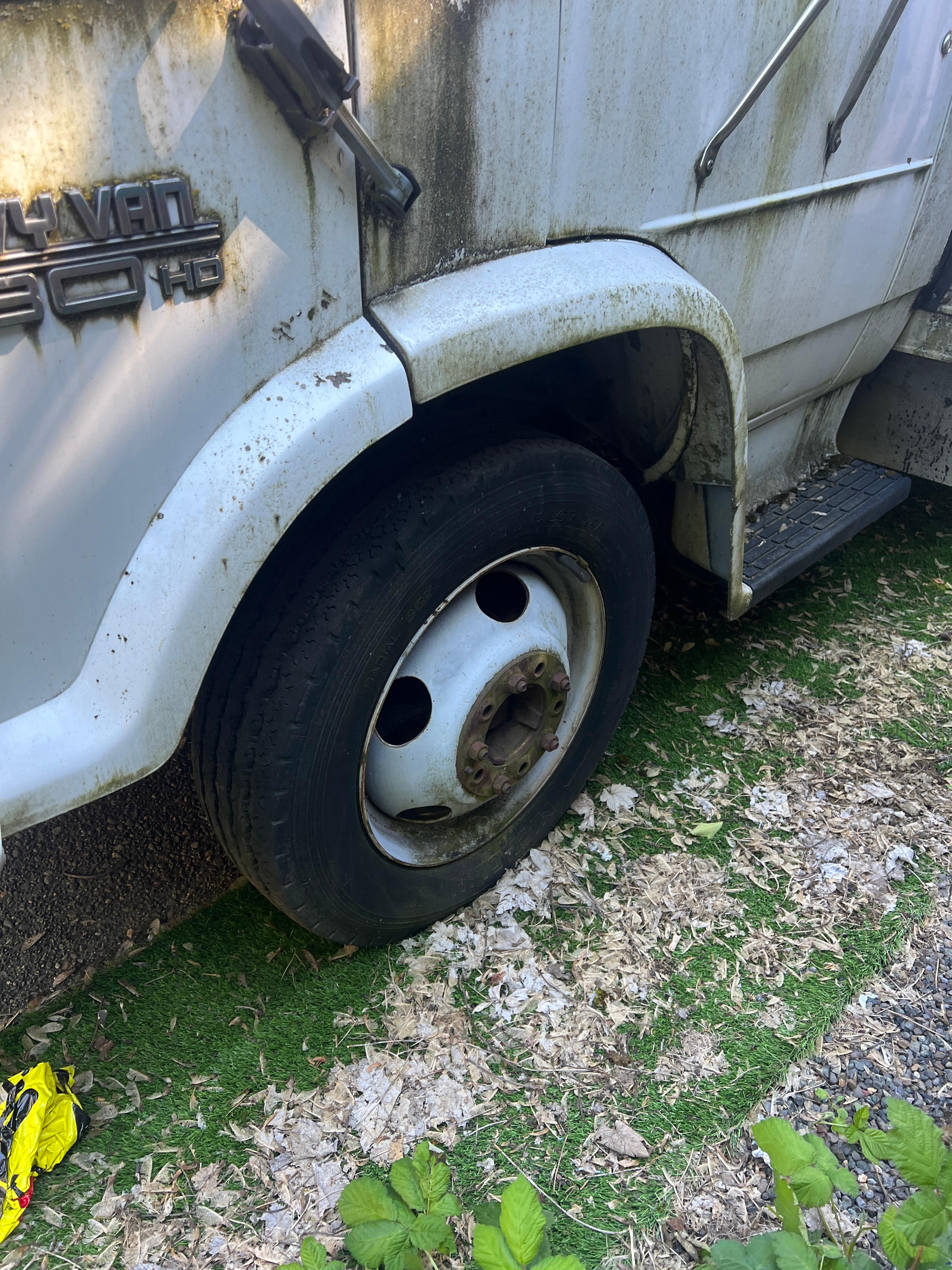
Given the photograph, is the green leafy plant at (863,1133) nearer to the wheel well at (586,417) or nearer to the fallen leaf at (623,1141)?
the fallen leaf at (623,1141)

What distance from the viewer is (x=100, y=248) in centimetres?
108

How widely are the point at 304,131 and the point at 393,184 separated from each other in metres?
0.16

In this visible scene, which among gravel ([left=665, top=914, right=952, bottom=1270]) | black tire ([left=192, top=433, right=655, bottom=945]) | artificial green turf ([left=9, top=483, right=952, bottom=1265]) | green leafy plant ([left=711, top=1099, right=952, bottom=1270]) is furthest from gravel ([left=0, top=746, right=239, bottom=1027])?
gravel ([left=665, top=914, right=952, bottom=1270])

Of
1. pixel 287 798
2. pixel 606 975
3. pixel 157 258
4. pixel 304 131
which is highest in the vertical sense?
pixel 304 131

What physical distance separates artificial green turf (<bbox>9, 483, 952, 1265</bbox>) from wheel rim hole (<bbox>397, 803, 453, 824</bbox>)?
32 centimetres

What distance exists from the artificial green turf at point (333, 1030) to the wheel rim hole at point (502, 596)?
0.73 m

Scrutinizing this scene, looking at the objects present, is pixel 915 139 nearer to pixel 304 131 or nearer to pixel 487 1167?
pixel 304 131

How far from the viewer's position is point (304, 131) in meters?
1.19

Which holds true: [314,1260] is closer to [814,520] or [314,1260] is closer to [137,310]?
[137,310]

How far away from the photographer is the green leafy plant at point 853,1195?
1.40 meters

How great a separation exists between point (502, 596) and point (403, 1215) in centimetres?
119

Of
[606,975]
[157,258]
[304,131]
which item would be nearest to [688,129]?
[304,131]

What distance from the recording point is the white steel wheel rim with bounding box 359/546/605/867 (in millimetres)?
1885

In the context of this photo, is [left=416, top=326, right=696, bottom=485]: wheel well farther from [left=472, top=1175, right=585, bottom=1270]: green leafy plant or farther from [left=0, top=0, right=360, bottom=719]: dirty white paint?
[left=472, top=1175, right=585, bottom=1270]: green leafy plant
